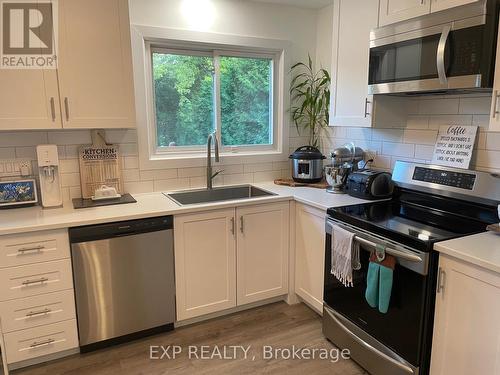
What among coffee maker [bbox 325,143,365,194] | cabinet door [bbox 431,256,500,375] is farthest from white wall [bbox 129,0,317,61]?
cabinet door [bbox 431,256,500,375]

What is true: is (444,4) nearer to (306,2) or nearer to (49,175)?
(306,2)

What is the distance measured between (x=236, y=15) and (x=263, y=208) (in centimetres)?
156

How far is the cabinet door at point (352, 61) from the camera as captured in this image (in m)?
2.42

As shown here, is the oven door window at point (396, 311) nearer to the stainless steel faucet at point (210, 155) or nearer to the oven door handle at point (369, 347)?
the oven door handle at point (369, 347)

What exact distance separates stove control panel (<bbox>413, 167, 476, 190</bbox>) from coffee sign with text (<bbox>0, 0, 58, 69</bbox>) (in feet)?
7.64

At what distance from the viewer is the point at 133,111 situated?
242 cm

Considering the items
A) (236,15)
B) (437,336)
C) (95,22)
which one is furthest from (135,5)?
(437,336)

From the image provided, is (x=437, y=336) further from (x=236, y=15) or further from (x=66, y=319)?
(x=236, y=15)

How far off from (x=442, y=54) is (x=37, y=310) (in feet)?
8.41

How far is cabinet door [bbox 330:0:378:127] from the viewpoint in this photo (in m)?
2.42

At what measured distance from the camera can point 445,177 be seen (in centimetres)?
221

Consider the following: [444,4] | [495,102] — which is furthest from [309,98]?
[495,102]

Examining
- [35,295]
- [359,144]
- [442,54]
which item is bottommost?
[35,295]

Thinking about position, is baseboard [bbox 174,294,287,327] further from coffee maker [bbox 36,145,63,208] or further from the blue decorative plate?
the blue decorative plate
